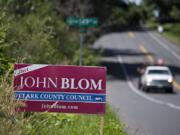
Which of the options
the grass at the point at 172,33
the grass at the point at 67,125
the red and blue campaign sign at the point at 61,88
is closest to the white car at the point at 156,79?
the grass at the point at 67,125

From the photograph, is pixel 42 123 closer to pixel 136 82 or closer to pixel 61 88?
pixel 61 88

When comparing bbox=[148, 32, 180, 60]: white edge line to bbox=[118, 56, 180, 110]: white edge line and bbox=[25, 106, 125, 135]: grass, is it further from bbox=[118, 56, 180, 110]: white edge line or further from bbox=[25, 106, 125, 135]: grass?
bbox=[25, 106, 125, 135]: grass

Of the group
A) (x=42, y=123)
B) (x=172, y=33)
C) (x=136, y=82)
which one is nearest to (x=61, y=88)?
(x=42, y=123)

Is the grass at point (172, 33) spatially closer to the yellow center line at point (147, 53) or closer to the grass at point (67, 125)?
the yellow center line at point (147, 53)

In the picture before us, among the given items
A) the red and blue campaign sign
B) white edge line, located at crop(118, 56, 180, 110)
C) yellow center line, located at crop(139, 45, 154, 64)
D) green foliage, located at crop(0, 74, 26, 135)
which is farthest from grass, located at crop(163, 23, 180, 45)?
green foliage, located at crop(0, 74, 26, 135)

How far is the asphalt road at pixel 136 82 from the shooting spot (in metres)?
20.3

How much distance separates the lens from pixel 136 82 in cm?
5128

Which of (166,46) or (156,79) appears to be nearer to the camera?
(156,79)

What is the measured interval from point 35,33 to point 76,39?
14167mm

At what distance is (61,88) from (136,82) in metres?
39.7

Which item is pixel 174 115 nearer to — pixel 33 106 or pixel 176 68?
pixel 33 106

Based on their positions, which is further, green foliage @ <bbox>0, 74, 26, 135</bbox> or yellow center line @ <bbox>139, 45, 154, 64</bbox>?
yellow center line @ <bbox>139, 45, 154, 64</bbox>

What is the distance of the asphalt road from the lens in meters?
20.3

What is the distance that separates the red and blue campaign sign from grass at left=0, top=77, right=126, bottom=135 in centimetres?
24
